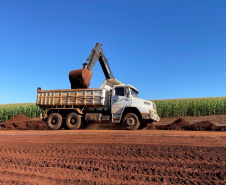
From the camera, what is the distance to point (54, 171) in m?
4.88

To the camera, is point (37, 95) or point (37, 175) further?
point (37, 95)

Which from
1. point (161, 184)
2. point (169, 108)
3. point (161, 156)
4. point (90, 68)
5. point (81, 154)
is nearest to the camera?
point (161, 184)

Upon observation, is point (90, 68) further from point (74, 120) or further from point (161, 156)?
point (161, 156)

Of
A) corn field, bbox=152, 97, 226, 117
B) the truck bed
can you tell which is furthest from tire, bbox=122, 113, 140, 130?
corn field, bbox=152, 97, 226, 117

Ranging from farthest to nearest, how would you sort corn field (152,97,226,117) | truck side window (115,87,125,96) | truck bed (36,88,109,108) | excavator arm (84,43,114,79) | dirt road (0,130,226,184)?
corn field (152,97,226,117) < excavator arm (84,43,114,79) < truck bed (36,88,109,108) < truck side window (115,87,125,96) < dirt road (0,130,226,184)

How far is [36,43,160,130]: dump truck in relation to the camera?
1277cm

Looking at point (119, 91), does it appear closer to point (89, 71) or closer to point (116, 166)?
point (89, 71)

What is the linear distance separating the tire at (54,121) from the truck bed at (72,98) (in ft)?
2.29

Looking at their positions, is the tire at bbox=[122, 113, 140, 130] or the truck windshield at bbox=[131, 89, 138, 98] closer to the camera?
the tire at bbox=[122, 113, 140, 130]

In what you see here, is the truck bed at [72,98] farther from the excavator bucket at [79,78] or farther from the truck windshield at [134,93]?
the truck windshield at [134,93]

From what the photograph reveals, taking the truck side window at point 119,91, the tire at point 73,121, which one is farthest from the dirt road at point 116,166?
the tire at point 73,121

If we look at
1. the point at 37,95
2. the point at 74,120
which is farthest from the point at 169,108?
the point at 37,95

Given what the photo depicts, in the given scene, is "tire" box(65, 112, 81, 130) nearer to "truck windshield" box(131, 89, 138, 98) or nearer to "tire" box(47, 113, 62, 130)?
"tire" box(47, 113, 62, 130)

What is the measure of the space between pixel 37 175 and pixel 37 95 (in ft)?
35.5
